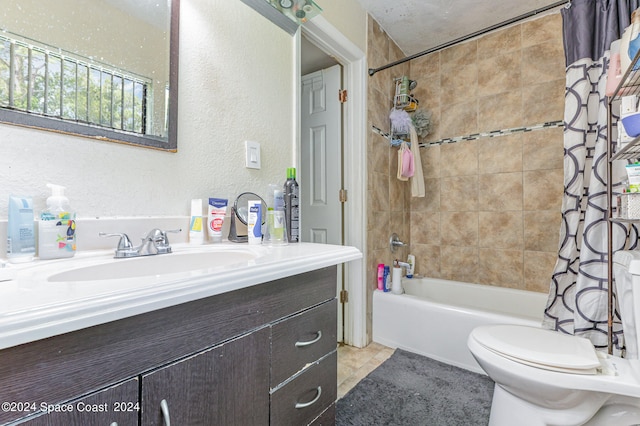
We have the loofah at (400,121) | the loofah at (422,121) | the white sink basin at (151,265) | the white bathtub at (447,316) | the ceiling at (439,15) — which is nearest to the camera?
the white sink basin at (151,265)

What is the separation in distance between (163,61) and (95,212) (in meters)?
0.55

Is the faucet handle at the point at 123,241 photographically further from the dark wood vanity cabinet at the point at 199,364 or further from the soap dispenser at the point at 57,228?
the dark wood vanity cabinet at the point at 199,364

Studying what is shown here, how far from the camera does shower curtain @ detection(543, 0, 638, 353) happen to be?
1.33 m

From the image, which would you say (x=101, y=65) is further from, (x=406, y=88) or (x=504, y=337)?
(x=406, y=88)

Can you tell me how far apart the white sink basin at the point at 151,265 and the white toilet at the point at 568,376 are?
973 millimetres

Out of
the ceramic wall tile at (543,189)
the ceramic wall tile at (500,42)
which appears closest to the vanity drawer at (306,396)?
the ceramic wall tile at (543,189)

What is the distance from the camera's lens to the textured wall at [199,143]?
75 cm

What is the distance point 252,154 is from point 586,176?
5.39ft

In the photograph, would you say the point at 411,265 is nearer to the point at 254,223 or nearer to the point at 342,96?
the point at 342,96

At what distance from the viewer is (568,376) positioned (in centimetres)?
91

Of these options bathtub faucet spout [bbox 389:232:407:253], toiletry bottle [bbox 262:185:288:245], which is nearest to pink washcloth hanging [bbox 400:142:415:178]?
bathtub faucet spout [bbox 389:232:407:253]

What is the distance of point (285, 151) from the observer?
143cm

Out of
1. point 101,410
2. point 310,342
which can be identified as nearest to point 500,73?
point 310,342

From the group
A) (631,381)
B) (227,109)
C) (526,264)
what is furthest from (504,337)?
(227,109)
